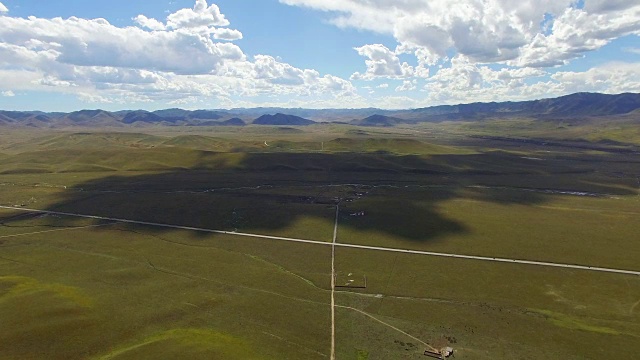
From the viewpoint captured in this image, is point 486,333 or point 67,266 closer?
point 486,333

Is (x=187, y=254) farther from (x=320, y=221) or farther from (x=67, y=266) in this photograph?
(x=320, y=221)

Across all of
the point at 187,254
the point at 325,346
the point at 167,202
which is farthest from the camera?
the point at 167,202

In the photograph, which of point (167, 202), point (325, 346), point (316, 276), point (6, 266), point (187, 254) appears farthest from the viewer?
point (167, 202)

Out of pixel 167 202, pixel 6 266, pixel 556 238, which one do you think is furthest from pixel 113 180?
pixel 556 238

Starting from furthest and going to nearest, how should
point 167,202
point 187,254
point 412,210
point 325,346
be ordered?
1. point 167,202
2. point 412,210
3. point 187,254
4. point 325,346

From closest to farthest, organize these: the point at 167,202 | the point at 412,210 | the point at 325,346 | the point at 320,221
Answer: the point at 325,346, the point at 320,221, the point at 412,210, the point at 167,202

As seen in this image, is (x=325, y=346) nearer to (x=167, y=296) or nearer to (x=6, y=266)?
(x=167, y=296)

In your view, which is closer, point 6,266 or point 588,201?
point 6,266

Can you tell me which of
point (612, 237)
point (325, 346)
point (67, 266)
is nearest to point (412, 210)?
point (612, 237)
